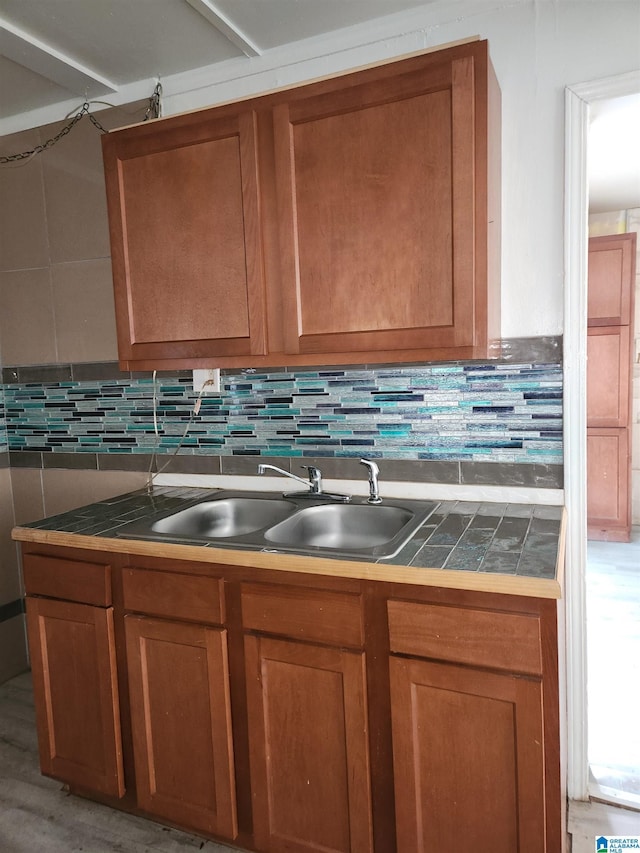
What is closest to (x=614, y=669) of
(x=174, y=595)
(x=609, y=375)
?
(x=174, y=595)

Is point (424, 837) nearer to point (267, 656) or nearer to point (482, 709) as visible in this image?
point (482, 709)

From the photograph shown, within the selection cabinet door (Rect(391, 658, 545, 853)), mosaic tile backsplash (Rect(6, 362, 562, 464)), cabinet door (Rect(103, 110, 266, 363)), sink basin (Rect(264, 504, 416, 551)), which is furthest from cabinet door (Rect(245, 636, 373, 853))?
cabinet door (Rect(103, 110, 266, 363))

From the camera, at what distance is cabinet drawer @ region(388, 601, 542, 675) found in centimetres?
127

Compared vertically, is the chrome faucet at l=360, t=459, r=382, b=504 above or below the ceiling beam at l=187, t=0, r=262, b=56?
below

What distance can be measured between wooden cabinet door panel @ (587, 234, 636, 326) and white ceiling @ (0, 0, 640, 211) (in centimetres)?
181

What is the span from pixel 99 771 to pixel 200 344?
4.38 ft

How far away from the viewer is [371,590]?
4.64 ft

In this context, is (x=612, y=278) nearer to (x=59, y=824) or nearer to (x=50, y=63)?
(x=50, y=63)

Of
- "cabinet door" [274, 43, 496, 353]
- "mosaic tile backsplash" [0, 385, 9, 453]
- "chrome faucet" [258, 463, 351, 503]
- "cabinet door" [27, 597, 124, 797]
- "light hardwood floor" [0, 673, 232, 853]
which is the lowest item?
"light hardwood floor" [0, 673, 232, 853]

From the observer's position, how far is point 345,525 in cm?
196

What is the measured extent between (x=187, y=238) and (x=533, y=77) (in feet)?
3.66

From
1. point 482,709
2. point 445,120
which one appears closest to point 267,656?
point 482,709

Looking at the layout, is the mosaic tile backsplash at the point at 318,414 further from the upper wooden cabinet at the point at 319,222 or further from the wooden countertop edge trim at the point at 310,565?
the wooden countertop edge trim at the point at 310,565

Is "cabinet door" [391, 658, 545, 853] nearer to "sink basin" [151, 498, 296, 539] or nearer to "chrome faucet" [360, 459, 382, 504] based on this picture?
"chrome faucet" [360, 459, 382, 504]
